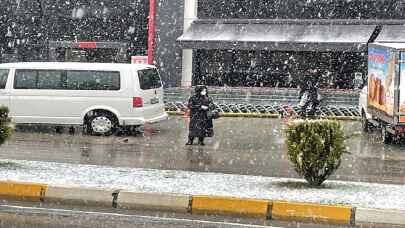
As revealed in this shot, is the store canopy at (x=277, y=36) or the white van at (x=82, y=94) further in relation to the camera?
the store canopy at (x=277, y=36)

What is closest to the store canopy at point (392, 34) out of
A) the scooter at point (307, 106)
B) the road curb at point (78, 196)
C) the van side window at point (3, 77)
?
the scooter at point (307, 106)

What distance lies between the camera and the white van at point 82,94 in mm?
18344

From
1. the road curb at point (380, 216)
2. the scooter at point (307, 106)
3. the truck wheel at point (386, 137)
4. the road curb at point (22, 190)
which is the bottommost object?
the scooter at point (307, 106)

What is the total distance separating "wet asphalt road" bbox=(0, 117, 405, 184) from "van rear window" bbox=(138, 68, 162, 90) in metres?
1.12

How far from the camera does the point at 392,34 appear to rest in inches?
1021

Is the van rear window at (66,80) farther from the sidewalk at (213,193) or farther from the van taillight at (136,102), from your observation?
the sidewalk at (213,193)

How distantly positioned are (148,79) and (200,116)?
8.14 feet

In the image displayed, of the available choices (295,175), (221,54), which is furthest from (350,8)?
(295,175)

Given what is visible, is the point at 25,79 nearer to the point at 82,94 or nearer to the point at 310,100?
the point at 82,94

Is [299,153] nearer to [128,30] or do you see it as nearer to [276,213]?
[276,213]

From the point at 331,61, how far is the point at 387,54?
10570 mm

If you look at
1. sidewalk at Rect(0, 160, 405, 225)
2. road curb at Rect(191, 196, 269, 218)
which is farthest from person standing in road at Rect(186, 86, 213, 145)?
road curb at Rect(191, 196, 269, 218)

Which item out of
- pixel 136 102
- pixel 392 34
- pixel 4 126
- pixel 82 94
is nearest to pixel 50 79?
pixel 82 94

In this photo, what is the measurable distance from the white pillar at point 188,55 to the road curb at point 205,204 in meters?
18.7
